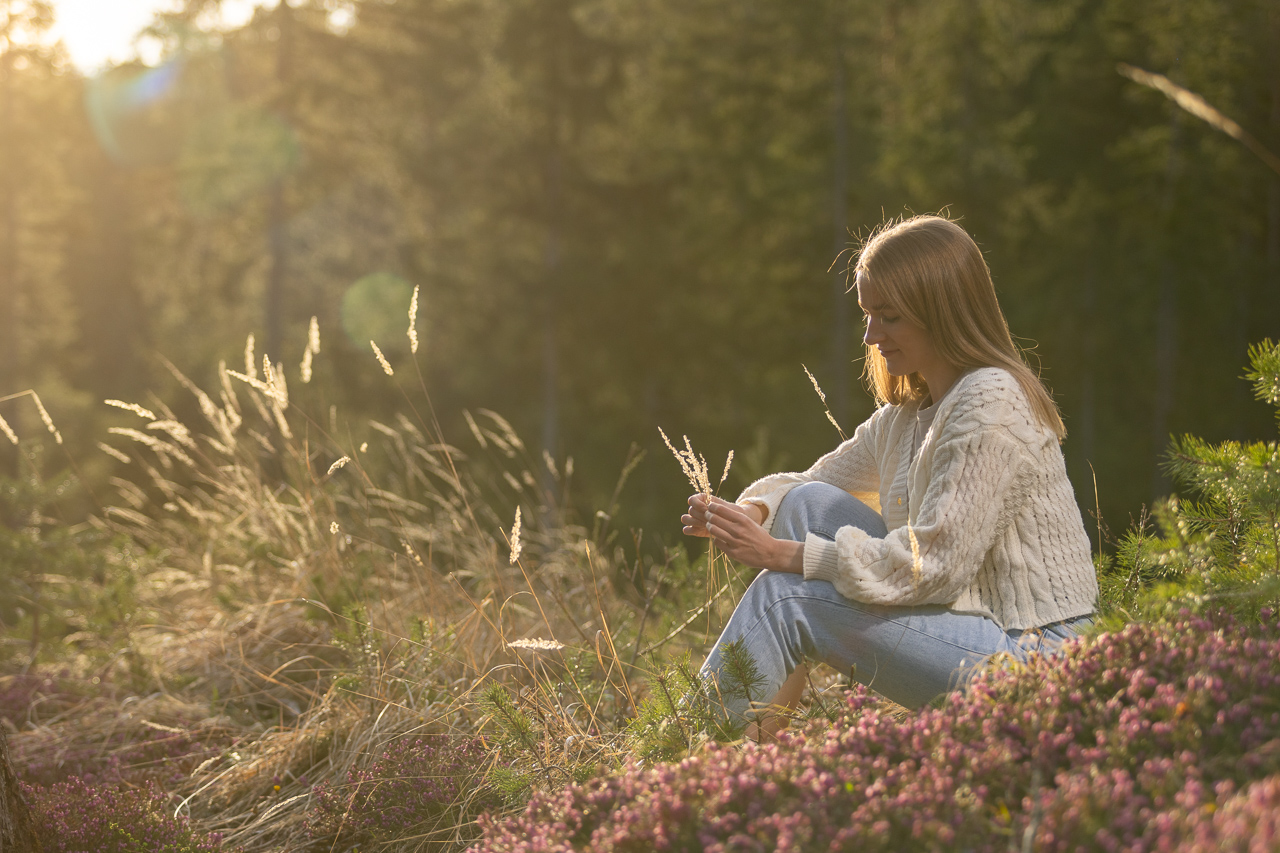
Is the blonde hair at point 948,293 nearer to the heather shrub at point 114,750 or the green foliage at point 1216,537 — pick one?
the green foliage at point 1216,537

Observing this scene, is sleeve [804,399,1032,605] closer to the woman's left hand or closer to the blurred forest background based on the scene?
the woman's left hand

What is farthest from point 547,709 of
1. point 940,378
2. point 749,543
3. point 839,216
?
point 839,216

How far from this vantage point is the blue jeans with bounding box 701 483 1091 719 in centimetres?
205

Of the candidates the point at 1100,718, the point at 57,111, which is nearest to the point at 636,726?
the point at 1100,718

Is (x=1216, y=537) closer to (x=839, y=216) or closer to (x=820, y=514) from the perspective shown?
Answer: (x=820, y=514)

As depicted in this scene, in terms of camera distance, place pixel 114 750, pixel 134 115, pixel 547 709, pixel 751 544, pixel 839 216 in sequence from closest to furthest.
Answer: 1. pixel 751 544
2. pixel 547 709
3. pixel 114 750
4. pixel 839 216
5. pixel 134 115

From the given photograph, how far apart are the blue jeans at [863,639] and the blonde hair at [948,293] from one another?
0.49 m

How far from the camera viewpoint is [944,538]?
2033mm

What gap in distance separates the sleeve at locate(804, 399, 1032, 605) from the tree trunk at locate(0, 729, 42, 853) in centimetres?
165

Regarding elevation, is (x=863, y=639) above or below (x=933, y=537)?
below

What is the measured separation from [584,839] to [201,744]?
1.88m

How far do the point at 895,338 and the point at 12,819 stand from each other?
2075 mm

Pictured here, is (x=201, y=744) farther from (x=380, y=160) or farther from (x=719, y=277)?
(x=719, y=277)

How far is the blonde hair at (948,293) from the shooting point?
2246mm
